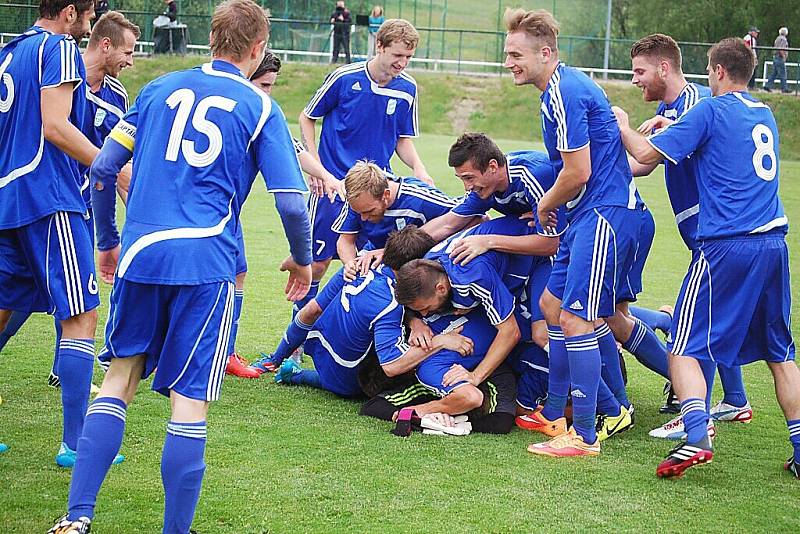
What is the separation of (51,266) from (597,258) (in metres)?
2.95

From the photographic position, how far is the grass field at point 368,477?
4.77 meters

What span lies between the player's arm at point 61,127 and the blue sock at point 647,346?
3705mm

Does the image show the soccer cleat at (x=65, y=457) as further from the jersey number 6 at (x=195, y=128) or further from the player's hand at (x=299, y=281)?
the jersey number 6 at (x=195, y=128)

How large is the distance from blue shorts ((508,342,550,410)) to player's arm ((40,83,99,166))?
311cm

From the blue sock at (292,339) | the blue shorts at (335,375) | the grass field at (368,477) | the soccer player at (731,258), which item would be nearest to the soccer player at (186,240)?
the grass field at (368,477)

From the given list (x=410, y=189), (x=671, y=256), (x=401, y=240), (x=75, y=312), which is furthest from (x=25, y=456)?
(x=671, y=256)

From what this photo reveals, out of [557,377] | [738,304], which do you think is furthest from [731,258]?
[557,377]

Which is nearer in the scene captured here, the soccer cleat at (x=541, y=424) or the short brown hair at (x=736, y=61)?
the short brown hair at (x=736, y=61)

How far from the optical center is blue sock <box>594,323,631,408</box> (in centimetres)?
638

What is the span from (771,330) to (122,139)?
3.57 metres

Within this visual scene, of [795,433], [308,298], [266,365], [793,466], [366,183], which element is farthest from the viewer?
[308,298]

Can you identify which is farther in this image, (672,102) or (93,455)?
(672,102)

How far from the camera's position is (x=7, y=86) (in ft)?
17.0

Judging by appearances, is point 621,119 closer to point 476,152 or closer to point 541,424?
point 476,152
